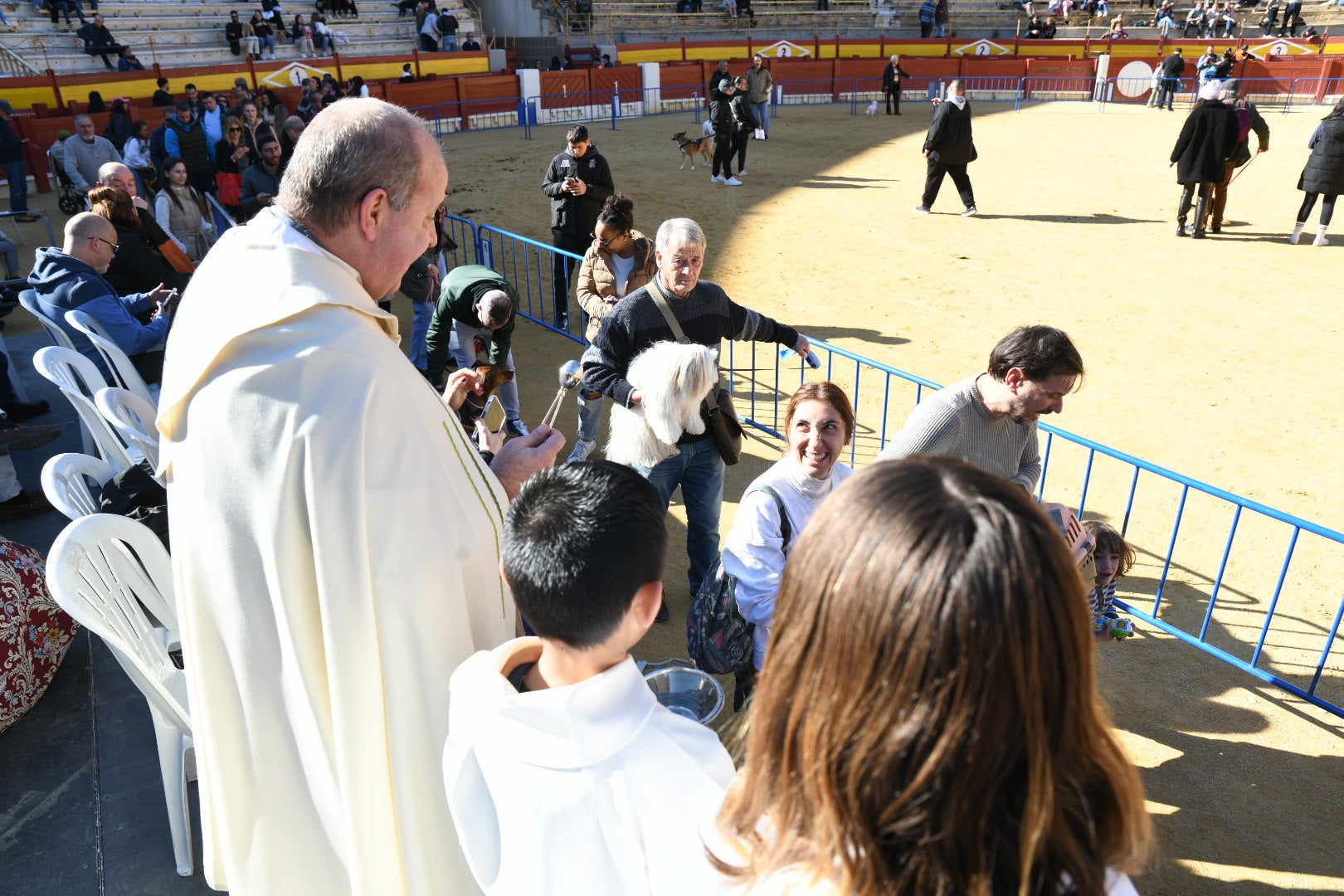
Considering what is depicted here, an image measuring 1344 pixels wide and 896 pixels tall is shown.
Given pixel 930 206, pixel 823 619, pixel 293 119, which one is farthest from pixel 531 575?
pixel 930 206

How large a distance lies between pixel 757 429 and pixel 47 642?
4.58 m

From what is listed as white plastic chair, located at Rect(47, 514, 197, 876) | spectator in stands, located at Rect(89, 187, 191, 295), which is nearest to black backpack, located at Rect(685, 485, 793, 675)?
white plastic chair, located at Rect(47, 514, 197, 876)

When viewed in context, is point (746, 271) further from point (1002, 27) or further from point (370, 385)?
point (1002, 27)

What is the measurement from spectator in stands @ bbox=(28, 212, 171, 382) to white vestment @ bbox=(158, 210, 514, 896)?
13.0ft

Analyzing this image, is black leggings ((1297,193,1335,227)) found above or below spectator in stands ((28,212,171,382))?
below

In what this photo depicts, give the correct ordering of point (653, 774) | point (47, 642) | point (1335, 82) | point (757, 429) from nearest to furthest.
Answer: point (653, 774) → point (47, 642) → point (757, 429) → point (1335, 82)

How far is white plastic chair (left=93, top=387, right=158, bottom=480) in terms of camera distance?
3742 mm

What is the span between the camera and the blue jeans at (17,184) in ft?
48.4

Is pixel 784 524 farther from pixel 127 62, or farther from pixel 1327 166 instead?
pixel 127 62

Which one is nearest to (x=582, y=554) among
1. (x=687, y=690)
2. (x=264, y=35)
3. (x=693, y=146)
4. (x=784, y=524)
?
(x=687, y=690)

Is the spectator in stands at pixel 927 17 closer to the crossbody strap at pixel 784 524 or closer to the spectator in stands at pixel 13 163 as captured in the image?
the spectator in stands at pixel 13 163

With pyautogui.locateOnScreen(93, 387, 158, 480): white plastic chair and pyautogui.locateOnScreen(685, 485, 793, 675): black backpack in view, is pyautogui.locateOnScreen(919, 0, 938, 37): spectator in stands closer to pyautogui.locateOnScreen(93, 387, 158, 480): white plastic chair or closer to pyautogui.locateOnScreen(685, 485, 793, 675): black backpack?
pyautogui.locateOnScreen(93, 387, 158, 480): white plastic chair

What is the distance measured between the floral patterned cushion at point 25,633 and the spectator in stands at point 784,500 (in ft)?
9.17

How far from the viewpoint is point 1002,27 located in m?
35.5
